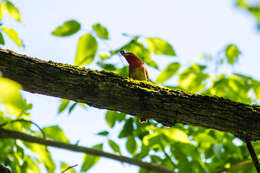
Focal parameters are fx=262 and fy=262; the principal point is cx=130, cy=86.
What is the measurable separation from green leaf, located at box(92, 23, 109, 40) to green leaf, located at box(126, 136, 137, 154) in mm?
1323

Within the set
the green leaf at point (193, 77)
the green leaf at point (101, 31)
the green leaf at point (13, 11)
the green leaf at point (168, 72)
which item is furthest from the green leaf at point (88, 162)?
the green leaf at point (13, 11)

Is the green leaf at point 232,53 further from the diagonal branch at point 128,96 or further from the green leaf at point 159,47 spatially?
the diagonal branch at point 128,96

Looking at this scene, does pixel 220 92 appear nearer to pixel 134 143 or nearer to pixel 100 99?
pixel 134 143

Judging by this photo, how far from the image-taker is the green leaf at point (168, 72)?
330cm

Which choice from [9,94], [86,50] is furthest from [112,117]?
[9,94]

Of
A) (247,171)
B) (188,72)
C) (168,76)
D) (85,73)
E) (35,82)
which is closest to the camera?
(35,82)

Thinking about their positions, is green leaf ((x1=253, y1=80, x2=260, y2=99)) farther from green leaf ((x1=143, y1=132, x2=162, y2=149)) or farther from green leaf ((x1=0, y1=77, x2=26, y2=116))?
green leaf ((x1=0, y1=77, x2=26, y2=116))

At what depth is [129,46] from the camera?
11.1 ft

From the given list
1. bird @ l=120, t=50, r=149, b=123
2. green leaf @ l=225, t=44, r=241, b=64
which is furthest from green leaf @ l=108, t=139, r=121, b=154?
green leaf @ l=225, t=44, r=241, b=64

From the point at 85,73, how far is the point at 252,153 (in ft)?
5.25

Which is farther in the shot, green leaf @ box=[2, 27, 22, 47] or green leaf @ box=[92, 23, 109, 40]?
green leaf @ box=[92, 23, 109, 40]

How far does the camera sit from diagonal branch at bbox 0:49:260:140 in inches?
83.6

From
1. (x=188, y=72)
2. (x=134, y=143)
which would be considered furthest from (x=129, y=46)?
(x=134, y=143)

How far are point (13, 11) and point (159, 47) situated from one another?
67.3 inches
